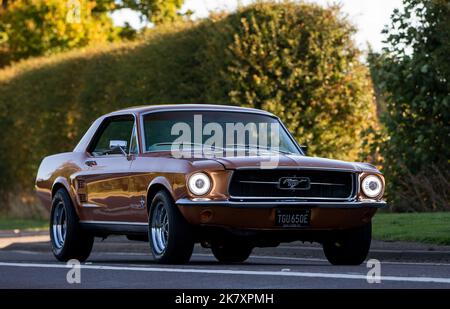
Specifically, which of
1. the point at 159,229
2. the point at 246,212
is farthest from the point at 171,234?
the point at 246,212

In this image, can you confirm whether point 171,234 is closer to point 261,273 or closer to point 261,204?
point 261,204

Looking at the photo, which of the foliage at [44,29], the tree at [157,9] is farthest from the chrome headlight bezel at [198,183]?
the tree at [157,9]

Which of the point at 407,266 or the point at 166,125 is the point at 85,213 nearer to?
the point at 166,125

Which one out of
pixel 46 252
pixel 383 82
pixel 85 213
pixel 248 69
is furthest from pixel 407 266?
pixel 248 69

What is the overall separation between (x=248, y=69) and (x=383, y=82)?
8.98 feet

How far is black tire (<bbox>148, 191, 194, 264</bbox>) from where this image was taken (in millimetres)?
12016

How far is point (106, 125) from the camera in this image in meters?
14.8

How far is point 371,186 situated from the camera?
12.5m

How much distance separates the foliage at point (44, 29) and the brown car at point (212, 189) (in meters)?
24.2

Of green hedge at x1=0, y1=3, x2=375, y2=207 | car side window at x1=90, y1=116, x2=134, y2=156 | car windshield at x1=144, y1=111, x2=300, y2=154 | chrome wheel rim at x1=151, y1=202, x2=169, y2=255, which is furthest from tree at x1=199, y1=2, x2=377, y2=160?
chrome wheel rim at x1=151, y1=202, x2=169, y2=255

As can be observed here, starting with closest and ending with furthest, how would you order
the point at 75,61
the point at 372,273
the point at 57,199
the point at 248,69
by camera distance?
the point at 372,273 < the point at 57,199 < the point at 248,69 < the point at 75,61

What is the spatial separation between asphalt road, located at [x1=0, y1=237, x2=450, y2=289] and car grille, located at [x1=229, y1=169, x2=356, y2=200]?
28.0 inches

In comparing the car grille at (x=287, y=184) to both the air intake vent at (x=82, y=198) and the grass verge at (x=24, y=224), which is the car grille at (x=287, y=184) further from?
the grass verge at (x=24, y=224)

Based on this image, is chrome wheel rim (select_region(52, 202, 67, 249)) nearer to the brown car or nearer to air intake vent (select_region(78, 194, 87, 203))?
the brown car
